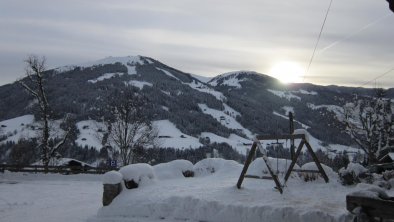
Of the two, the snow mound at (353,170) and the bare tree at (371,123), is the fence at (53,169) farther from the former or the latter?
the snow mound at (353,170)

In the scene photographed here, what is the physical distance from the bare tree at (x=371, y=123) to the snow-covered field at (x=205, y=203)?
76.3 ft

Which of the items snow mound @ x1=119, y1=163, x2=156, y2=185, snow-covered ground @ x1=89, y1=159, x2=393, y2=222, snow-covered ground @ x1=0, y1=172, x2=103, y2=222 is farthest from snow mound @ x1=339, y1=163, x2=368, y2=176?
snow-covered ground @ x1=0, y1=172, x2=103, y2=222

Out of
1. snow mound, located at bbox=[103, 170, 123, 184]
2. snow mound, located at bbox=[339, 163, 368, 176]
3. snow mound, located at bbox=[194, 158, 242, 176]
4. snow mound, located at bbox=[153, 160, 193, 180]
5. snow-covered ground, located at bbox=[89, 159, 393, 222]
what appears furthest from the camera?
snow mound, located at bbox=[194, 158, 242, 176]

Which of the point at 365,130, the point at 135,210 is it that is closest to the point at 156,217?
the point at 135,210

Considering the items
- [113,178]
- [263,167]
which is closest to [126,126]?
[263,167]

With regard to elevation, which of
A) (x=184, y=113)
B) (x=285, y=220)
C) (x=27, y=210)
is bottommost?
(x=27, y=210)

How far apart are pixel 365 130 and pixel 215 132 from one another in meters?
143

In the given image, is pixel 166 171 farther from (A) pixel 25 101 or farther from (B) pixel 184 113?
(A) pixel 25 101

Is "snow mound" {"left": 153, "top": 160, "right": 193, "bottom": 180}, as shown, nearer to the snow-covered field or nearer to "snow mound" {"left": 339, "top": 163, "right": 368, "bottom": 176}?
the snow-covered field

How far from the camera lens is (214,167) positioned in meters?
18.9

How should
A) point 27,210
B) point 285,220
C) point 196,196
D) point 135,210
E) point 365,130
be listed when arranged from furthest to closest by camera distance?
point 365,130, point 27,210, point 135,210, point 196,196, point 285,220

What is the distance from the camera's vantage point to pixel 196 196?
11.9 meters

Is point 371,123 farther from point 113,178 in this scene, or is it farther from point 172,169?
point 113,178

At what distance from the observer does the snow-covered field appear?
9.73 m
